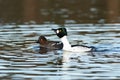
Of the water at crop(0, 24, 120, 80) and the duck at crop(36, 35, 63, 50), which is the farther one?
the duck at crop(36, 35, 63, 50)

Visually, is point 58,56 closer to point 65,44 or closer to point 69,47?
point 69,47

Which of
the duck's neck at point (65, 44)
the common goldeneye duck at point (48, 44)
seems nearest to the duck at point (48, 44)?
the common goldeneye duck at point (48, 44)

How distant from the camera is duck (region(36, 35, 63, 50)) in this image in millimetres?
20156

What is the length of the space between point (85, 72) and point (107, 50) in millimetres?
4341

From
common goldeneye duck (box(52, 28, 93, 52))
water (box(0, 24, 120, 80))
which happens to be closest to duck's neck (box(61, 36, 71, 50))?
common goldeneye duck (box(52, 28, 93, 52))

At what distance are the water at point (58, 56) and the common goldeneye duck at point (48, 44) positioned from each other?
0.96 ft

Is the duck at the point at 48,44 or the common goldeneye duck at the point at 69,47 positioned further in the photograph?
the duck at the point at 48,44

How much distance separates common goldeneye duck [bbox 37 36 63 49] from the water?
0.96 ft

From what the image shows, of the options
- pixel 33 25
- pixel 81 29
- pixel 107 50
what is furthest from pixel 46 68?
pixel 33 25

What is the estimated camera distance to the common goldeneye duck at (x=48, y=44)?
20.2 meters

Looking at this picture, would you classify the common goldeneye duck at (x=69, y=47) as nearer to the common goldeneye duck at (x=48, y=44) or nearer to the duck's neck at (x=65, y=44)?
the duck's neck at (x=65, y=44)

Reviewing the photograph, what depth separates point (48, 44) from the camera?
20469 mm

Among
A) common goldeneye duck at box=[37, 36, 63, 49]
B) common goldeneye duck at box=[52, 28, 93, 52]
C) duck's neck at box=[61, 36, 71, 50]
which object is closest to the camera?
common goldeneye duck at box=[52, 28, 93, 52]

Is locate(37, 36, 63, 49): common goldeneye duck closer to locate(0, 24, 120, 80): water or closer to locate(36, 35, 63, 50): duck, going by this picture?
locate(36, 35, 63, 50): duck
